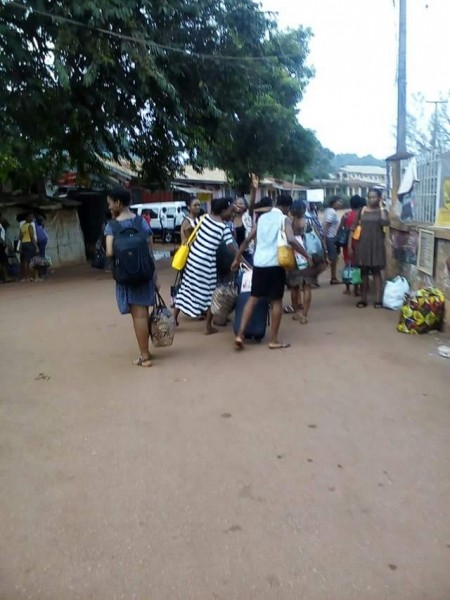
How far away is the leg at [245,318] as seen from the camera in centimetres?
622

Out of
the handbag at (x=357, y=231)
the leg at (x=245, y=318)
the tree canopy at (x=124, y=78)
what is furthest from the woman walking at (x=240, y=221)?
the tree canopy at (x=124, y=78)

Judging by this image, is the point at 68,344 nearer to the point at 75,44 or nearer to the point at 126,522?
the point at 126,522

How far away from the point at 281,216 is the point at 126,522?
12.7 feet

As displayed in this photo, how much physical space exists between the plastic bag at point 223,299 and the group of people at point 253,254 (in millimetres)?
120

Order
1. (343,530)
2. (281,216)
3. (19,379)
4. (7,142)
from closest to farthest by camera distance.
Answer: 1. (343,530)
2. (19,379)
3. (281,216)
4. (7,142)

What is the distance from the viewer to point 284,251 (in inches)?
237

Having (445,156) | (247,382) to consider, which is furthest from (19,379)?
(445,156)

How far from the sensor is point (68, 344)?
7.17 m

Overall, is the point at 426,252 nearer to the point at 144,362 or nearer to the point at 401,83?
the point at 144,362

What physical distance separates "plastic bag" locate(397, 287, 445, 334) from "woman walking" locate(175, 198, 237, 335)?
2141 mm

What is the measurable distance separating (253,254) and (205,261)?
607mm

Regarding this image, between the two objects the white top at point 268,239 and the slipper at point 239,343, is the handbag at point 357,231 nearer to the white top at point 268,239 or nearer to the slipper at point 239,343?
the white top at point 268,239

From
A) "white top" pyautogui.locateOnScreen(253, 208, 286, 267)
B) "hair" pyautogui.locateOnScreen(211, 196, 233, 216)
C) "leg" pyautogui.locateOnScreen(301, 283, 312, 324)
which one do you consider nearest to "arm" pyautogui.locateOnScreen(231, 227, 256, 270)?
"white top" pyautogui.locateOnScreen(253, 208, 286, 267)

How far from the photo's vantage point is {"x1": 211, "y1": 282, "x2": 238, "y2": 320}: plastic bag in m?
6.80
